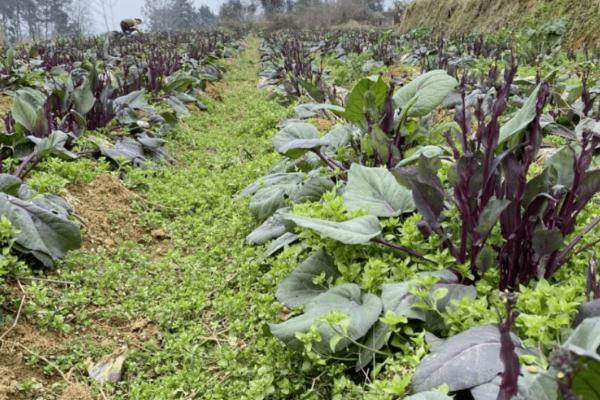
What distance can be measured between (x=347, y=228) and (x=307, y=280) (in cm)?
29

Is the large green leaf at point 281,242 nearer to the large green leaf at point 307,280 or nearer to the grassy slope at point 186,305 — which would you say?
the grassy slope at point 186,305

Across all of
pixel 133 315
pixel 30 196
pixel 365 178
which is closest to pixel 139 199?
pixel 30 196

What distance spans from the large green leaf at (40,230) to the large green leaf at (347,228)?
1244mm

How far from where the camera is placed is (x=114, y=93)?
5.16 m

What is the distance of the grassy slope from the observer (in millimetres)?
1983

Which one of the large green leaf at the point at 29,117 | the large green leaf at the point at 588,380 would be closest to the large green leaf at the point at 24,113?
the large green leaf at the point at 29,117

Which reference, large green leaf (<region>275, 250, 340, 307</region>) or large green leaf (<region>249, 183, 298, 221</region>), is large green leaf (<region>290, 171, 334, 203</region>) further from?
large green leaf (<region>275, 250, 340, 307</region>)

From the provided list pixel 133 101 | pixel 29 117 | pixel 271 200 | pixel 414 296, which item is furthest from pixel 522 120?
pixel 133 101

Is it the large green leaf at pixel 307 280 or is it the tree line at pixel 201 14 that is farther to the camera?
the tree line at pixel 201 14

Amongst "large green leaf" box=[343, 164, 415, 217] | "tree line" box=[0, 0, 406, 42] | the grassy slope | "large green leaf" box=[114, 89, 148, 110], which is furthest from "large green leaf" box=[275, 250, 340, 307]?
"tree line" box=[0, 0, 406, 42]

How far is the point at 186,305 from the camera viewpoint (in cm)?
249

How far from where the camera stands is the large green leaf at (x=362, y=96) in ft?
9.88

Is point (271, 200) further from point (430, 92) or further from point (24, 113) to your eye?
point (24, 113)

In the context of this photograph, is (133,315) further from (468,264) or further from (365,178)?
(468,264)
